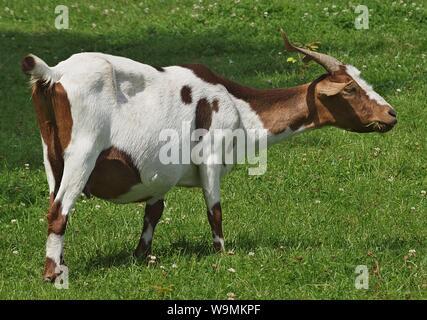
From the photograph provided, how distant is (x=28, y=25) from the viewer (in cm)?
1898

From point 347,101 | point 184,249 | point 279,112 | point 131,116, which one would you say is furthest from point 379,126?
point 131,116

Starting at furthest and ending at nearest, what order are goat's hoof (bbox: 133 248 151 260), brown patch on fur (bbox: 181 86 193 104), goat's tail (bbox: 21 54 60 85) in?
goat's hoof (bbox: 133 248 151 260)
brown patch on fur (bbox: 181 86 193 104)
goat's tail (bbox: 21 54 60 85)

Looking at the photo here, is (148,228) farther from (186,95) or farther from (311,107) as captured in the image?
(311,107)

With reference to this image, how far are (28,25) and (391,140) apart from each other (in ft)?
29.5

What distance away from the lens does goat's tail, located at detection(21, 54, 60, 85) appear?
7730 millimetres

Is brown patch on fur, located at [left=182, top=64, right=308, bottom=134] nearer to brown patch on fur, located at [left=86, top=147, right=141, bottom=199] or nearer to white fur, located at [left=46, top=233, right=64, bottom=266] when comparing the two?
brown patch on fur, located at [left=86, top=147, right=141, bottom=199]

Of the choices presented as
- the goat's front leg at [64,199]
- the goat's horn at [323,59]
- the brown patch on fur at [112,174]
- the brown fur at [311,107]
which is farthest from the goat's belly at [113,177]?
the goat's horn at [323,59]

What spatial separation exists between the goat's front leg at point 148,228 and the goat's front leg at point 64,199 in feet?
3.03

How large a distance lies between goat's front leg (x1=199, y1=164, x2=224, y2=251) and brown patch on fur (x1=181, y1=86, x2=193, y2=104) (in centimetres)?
56

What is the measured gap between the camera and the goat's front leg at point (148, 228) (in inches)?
344

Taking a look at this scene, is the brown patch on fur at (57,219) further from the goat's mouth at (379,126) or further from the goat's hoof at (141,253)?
the goat's mouth at (379,126)

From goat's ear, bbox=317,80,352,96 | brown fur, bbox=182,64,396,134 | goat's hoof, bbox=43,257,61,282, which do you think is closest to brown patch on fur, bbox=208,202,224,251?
brown fur, bbox=182,64,396,134
